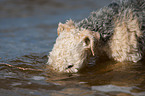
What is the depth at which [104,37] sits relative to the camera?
3.62 m

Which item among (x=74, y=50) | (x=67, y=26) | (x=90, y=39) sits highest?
(x=67, y=26)

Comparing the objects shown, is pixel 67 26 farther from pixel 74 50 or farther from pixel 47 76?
pixel 47 76

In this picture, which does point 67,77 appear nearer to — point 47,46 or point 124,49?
point 124,49

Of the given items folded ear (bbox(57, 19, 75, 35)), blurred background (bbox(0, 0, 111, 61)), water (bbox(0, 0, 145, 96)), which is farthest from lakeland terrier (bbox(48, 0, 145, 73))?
blurred background (bbox(0, 0, 111, 61))

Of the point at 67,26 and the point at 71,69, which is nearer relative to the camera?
the point at 71,69

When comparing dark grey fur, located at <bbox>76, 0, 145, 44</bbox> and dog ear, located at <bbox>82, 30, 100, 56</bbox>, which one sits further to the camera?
dark grey fur, located at <bbox>76, 0, 145, 44</bbox>

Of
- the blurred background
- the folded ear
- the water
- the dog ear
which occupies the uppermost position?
the blurred background

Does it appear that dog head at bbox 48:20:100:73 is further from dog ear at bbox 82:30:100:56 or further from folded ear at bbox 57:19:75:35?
folded ear at bbox 57:19:75:35

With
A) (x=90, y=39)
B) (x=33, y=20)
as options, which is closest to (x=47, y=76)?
(x=90, y=39)

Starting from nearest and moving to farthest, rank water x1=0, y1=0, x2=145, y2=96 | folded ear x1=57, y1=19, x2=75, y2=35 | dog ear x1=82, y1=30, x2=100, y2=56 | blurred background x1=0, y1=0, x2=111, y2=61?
water x1=0, y1=0, x2=145, y2=96 → dog ear x1=82, y1=30, x2=100, y2=56 → folded ear x1=57, y1=19, x2=75, y2=35 → blurred background x1=0, y1=0, x2=111, y2=61

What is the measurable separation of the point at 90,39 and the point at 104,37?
470 millimetres

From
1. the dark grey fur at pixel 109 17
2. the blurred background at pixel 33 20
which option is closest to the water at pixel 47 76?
the blurred background at pixel 33 20

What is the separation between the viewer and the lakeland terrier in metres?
3.33

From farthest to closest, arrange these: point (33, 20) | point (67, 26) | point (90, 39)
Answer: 1. point (33, 20)
2. point (67, 26)
3. point (90, 39)
